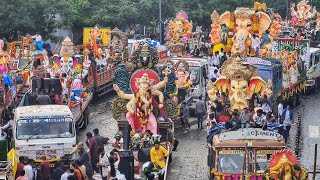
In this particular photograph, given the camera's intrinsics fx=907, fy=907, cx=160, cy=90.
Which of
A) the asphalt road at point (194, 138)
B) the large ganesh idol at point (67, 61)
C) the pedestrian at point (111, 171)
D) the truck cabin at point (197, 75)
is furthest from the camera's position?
the truck cabin at point (197, 75)

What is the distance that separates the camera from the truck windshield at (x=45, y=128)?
24.5 m

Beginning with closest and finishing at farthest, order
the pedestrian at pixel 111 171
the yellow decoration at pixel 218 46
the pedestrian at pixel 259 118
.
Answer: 1. the pedestrian at pixel 111 171
2. the pedestrian at pixel 259 118
3. the yellow decoration at pixel 218 46

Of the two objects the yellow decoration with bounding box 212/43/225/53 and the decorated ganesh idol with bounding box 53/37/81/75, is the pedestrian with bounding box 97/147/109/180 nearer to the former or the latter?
the decorated ganesh idol with bounding box 53/37/81/75

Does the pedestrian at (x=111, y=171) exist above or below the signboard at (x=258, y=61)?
below

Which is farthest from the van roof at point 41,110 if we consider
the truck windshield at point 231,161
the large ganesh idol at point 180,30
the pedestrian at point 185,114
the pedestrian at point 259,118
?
the large ganesh idol at point 180,30

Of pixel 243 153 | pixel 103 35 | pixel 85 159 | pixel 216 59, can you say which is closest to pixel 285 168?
pixel 243 153

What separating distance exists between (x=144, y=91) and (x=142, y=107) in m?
0.48

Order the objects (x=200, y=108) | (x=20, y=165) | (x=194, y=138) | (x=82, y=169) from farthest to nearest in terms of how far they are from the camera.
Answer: (x=200, y=108) < (x=194, y=138) < (x=20, y=165) < (x=82, y=169)

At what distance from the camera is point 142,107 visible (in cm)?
2617

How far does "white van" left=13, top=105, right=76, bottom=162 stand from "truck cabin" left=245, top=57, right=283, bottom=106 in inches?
369

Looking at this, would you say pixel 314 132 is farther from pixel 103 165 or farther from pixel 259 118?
pixel 103 165

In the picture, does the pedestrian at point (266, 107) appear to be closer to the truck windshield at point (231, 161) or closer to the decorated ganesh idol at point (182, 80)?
the decorated ganesh idol at point (182, 80)

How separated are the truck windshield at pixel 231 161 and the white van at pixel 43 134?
5.19 metres

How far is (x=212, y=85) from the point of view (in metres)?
29.3
